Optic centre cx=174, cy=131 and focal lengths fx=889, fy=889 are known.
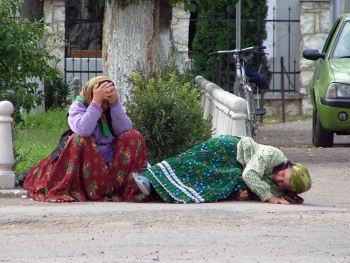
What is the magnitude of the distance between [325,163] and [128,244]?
16.0 feet

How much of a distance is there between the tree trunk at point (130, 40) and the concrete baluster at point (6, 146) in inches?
79.6

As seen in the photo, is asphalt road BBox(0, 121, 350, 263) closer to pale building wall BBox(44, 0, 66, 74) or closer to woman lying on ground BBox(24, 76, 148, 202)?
woman lying on ground BBox(24, 76, 148, 202)

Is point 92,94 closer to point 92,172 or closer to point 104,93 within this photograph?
point 104,93

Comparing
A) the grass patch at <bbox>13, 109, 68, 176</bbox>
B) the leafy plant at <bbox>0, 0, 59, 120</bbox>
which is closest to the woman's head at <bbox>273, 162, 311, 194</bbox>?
the grass patch at <bbox>13, 109, 68, 176</bbox>

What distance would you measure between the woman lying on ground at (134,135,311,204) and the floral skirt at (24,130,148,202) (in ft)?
0.48

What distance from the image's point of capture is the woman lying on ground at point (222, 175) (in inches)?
267

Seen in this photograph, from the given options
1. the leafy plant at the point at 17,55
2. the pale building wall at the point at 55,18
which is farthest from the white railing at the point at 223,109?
the pale building wall at the point at 55,18

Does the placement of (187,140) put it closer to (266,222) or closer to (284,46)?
Result: (266,222)

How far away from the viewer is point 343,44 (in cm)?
1108

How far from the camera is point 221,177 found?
693cm

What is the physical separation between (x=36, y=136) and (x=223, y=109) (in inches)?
145

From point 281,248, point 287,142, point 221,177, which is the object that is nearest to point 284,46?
point 287,142

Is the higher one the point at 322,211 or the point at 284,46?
the point at 284,46

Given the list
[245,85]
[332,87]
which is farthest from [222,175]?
[332,87]
